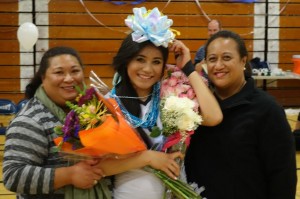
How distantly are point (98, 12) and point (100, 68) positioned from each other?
43.5 inches

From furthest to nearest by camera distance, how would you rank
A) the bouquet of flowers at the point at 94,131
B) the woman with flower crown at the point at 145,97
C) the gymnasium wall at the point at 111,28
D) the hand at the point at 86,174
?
the gymnasium wall at the point at 111,28 → the woman with flower crown at the point at 145,97 → the hand at the point at 86,174 → the bouquet of flowers at the point at 94,131

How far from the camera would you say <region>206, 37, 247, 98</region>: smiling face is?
6.59 feet

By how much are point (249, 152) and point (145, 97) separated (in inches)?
22.5

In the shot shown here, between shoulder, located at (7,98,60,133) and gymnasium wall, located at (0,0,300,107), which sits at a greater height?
gymnasium wall, located at (0,0,300,107)

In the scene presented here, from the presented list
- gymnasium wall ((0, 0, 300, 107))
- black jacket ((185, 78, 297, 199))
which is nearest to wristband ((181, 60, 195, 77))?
black jacket ((185, 78, 297, 199))

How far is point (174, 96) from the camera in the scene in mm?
1950

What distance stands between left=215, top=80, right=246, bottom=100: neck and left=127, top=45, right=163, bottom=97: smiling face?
34 cm

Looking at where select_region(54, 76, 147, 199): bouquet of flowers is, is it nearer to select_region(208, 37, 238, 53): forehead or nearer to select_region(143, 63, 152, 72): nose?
select_region(143, 63, 152, 72): nose

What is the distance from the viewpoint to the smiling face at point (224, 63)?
2.01 meters

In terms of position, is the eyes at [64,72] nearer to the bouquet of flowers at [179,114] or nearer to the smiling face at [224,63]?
the bouquet of flowers at [179,114]

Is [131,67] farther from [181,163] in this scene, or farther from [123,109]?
[181,163]

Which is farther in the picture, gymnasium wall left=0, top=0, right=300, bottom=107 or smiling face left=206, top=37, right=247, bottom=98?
gymnasium wall left=0, top=0, right=300, bottom=107

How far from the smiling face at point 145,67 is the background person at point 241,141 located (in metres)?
0.26

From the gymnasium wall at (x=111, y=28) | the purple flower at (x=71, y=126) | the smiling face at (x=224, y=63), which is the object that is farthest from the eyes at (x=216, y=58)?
the gymnasium wall at (x=111, y=28)
